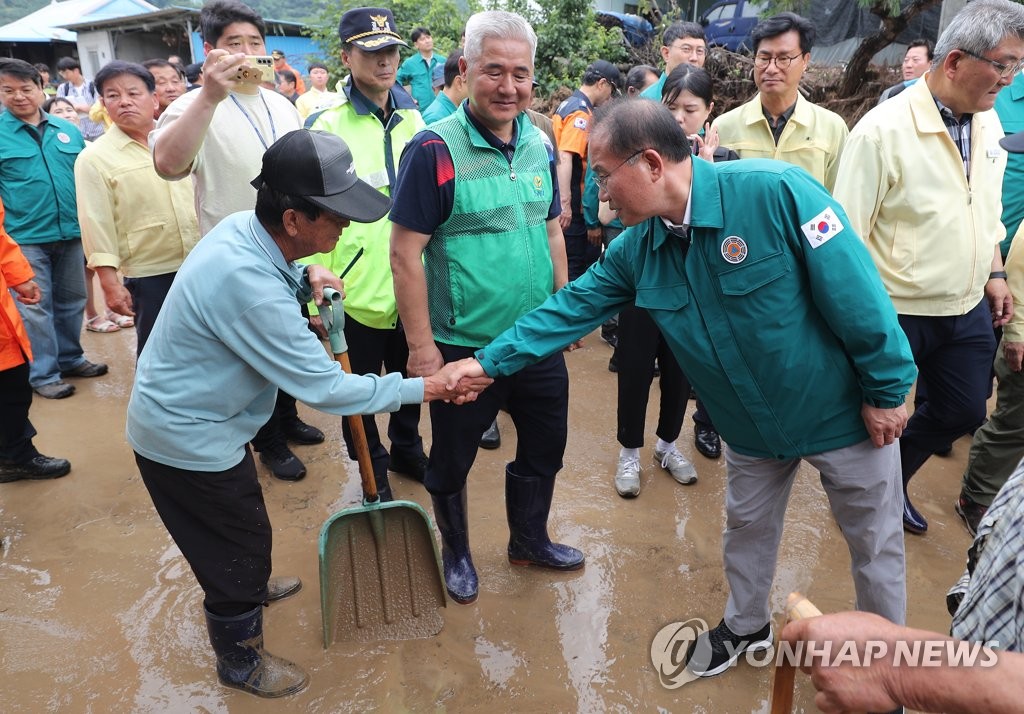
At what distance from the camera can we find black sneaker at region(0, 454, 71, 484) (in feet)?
12.7

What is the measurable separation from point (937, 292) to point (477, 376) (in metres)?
1.90

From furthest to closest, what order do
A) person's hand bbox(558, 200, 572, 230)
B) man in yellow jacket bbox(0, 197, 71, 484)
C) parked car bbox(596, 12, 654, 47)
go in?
1. parked car bbox(596, 12, 654, 47)
2. person's hand bbox(558, 200, 572, 230)
3. man in yellow jacket bbox(0, 197, 71, 484)

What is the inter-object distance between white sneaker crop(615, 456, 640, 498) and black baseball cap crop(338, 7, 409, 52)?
2.39 m

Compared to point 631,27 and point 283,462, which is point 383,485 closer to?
point 283,462

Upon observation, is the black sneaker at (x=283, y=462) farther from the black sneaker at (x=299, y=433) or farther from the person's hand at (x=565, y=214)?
the person's hand at (x=565, y=214)

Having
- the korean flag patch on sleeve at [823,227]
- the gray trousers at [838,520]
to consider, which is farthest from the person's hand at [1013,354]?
the korean flag patch on sleeve at [823,227]

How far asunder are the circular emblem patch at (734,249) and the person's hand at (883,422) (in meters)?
0.60

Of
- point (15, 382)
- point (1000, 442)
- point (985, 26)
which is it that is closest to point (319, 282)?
point (15, 382)

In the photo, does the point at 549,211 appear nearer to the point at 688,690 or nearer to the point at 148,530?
the point at 688,690

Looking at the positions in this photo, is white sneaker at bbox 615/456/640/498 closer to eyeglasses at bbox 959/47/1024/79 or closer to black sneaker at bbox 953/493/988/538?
black sneaker at bbox 953/493/988/538

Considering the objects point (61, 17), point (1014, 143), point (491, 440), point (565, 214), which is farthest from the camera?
point (61, 17)

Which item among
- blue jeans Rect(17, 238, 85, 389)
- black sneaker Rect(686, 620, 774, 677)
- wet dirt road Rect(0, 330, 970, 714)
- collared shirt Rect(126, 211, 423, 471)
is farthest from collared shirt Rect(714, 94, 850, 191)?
blue jeans Rect(17, 238, 85, 389)

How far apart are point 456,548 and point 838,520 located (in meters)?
1.50

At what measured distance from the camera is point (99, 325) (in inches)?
245
